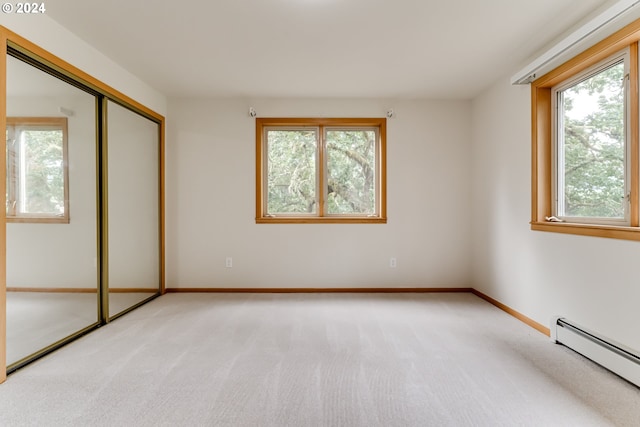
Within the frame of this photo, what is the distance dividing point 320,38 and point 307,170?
6.20 feet

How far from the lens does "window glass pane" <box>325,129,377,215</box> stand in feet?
14.3

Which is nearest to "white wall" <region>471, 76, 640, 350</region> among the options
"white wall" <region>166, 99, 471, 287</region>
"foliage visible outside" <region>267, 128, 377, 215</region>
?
"white wall" <region>166, 99, 471, 287</region>

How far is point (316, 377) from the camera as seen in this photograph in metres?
2.10

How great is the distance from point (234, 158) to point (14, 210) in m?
2.35

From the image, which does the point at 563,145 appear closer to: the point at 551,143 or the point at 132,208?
the point at 551,143

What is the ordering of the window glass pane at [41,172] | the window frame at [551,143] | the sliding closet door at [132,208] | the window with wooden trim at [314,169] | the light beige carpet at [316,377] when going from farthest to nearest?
the window with wooden trim at [314,169]
the sliding closet door at [132,208]
the window glass pane at [41,172]
the window frame at [551,143]
the light beige carpet at [316,377]

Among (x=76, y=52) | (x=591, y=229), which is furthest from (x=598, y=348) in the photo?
(x=76, y=52)

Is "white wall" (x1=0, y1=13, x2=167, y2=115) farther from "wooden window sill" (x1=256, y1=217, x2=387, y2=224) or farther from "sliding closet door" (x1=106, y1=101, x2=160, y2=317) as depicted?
"wooden window sill" (x1=256, y1=217, x2=387, y2=224)

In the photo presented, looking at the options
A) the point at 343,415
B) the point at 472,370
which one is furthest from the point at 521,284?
the point at 343,415

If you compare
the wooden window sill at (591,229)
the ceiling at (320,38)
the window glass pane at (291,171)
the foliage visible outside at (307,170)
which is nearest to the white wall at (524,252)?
the wooden window sill at (591,229)

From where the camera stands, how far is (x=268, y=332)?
9.45 ft

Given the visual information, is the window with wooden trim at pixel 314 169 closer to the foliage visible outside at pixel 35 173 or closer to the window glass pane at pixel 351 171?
the window glass pane at pixel 351 171

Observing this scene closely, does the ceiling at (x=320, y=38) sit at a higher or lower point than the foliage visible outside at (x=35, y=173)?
higher

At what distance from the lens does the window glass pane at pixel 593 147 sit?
7.61ft
